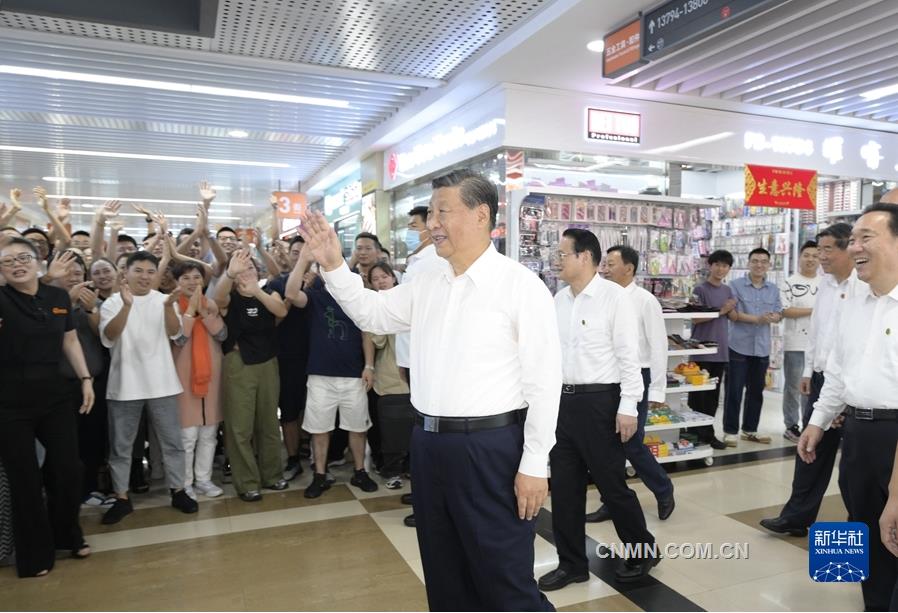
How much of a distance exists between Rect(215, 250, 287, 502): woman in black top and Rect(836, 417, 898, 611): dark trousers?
3324 mm

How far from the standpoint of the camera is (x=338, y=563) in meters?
3.21

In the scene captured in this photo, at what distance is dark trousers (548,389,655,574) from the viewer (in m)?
2.85

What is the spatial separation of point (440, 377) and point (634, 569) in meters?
1.77

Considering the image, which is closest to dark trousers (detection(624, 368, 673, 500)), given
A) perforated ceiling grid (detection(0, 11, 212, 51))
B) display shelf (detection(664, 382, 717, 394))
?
display shelf (detection(664, 382, 717, 394))

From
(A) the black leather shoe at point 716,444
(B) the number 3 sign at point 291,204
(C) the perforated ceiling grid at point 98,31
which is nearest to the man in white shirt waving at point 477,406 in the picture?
(C) the perforated ceiling grid at point 98,31

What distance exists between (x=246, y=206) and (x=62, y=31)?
11.9 m

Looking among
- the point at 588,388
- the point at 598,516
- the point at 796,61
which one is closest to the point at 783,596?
the point at 598,516

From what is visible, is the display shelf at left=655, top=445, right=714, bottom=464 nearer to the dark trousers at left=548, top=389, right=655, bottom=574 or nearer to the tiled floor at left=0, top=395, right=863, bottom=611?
the tiled floor at left=0, top=395, right=863, bottom=611

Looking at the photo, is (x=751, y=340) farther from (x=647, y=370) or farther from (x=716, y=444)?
(x=647, y=370)

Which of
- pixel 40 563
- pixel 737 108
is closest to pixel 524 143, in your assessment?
pixel 737 108

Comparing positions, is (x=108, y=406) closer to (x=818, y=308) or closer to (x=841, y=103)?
(x=818, y=308)

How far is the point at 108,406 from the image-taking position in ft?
12.9

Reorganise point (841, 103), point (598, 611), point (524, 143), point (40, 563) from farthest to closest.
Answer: point (841, 103) → point (524, 143) → point (40, 563) → point (598, 611)

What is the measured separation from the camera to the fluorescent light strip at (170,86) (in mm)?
5664
